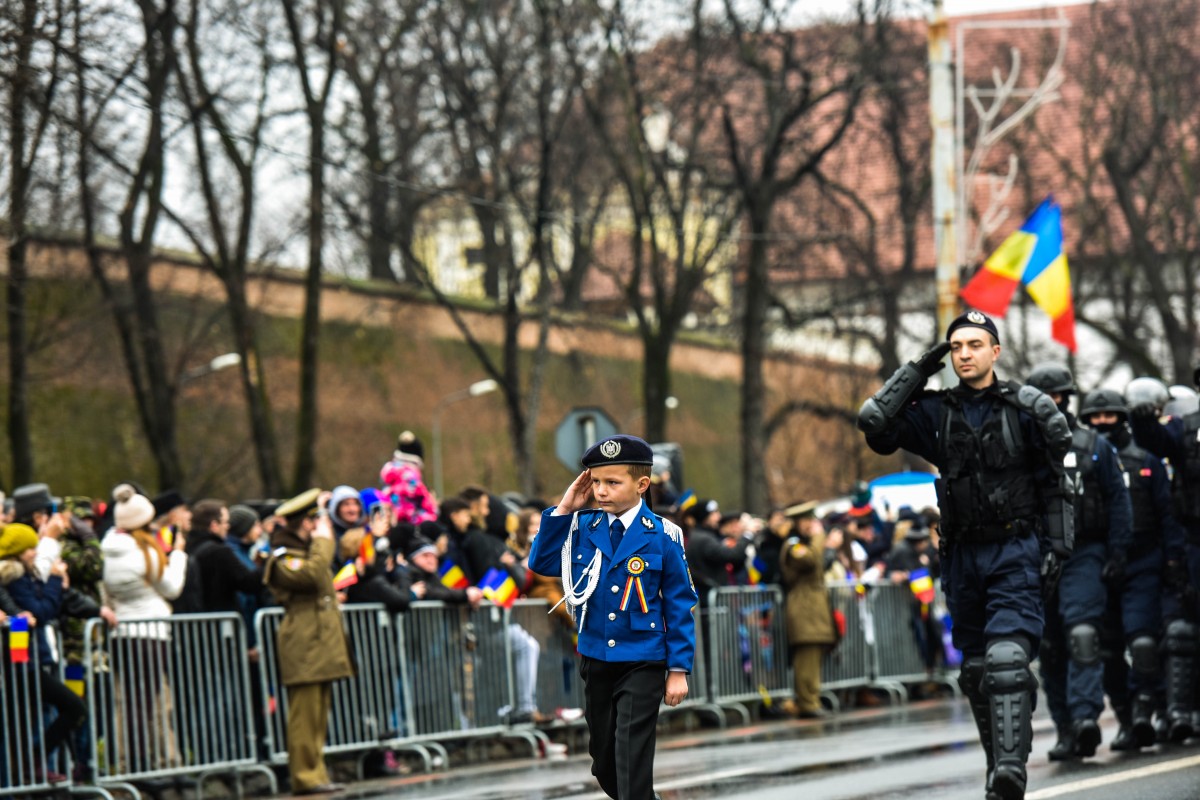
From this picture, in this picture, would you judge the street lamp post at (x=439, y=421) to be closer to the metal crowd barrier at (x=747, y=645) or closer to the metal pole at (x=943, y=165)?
the metal pole at (x=943, y=165)

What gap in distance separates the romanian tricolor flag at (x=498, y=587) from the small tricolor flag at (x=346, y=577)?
55.5 inches

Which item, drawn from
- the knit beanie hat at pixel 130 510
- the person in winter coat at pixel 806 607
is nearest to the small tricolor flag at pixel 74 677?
the knit beanie hat at pixel 130 510

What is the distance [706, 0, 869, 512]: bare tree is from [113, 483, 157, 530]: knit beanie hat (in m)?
19.3

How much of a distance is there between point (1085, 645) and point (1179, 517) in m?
1.47

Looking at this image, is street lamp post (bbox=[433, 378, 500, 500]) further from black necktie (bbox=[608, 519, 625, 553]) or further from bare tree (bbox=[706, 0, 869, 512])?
black necktie (bbox=[608, 519, 625, 553])

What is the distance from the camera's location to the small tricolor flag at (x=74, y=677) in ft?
40.9

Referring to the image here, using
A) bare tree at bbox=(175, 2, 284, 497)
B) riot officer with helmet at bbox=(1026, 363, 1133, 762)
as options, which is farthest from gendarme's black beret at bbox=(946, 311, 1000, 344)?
bare tree at bbox=(175, 2, 284, 497)

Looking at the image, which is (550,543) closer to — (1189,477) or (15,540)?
(15,540)

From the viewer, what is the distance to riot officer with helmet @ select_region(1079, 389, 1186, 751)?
12336mm

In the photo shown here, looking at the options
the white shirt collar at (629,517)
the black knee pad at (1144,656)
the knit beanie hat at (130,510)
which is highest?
the knit beanie hat at (130,510)

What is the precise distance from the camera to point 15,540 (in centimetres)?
1203

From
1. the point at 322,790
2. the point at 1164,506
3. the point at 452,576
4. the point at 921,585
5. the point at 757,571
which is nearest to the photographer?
the point at 1164,506

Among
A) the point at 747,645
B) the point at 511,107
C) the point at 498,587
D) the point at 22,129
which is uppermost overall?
the point at 511,107

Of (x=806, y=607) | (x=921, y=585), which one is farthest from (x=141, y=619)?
(x=921, y=585)
